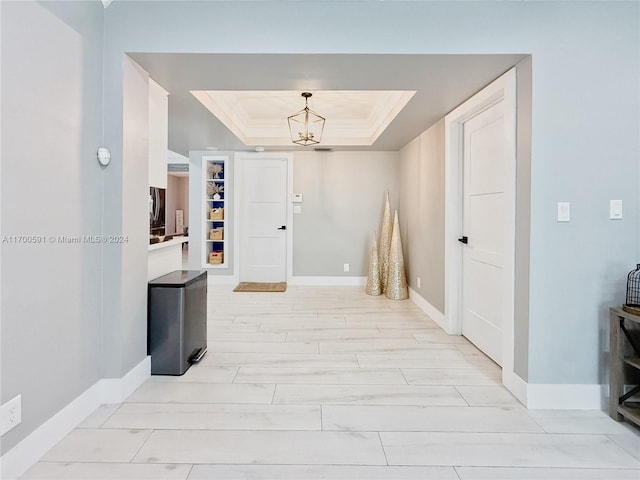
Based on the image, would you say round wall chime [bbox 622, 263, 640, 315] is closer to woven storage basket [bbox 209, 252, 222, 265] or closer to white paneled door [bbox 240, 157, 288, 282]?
white paneled door [bbox 240, 157, 288, 282]

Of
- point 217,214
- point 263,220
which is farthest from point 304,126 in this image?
point 217,214

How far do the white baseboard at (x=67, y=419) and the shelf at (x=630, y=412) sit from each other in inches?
108

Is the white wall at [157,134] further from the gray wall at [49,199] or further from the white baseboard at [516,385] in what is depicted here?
the white baseboard at [516,385]

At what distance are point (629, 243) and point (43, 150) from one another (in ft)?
9.95

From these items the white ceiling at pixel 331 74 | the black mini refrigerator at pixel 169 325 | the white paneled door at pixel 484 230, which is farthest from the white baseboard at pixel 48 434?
the white paneled door at pixel 484 230

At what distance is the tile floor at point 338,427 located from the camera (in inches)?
61.2

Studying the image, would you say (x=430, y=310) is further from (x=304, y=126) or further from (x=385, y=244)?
(x=304, y=126)

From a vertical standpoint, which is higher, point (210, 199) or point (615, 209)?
point (210, 199)

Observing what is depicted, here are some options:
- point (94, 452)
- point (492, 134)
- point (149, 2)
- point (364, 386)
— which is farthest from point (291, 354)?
point (149, 2)

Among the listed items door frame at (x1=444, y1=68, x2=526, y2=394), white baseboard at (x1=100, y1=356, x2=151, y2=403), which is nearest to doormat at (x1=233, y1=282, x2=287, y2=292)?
door frame at (x1=444, y1=68, x2=526, y2=394)

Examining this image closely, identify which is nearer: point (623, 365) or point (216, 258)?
point (623, 365)

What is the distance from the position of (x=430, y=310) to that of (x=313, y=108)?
2745mm

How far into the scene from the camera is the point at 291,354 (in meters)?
2.90

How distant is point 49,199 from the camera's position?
65.6 inches
